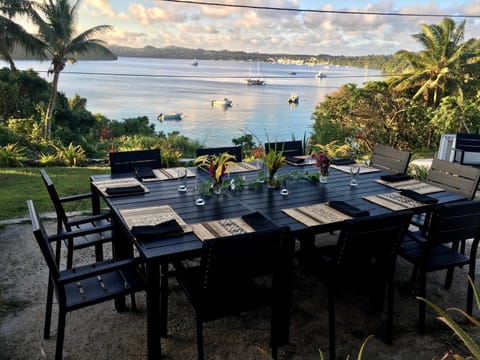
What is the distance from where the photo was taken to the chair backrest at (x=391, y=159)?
3834mm

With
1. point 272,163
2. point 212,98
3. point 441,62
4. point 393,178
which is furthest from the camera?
point 212,98

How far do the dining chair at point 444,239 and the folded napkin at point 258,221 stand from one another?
1095 millimetres

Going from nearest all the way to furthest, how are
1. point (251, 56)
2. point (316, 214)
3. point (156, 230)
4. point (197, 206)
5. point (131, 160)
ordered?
point (156, 230) < point (316, 214) < point (197, 206) < point (131, 160) < point (251, 56)

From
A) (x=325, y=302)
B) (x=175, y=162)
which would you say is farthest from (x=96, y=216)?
(x=175, y=162)

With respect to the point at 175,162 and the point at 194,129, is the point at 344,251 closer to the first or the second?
the point at 175,162

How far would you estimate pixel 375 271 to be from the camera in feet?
8.10

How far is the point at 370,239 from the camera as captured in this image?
229cm

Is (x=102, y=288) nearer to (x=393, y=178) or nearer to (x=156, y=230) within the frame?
(x=156, y=230)

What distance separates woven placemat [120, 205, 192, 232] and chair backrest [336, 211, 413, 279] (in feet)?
3.07

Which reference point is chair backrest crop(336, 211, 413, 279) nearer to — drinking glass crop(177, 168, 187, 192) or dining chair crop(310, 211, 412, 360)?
dining chair crop(310, 211, 412, 360)

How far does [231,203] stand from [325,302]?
1.08 m

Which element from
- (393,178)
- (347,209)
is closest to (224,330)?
(347,209)

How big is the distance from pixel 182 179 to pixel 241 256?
144cm

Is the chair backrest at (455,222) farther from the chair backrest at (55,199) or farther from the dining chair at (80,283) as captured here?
the chair backrest at (55,199)
